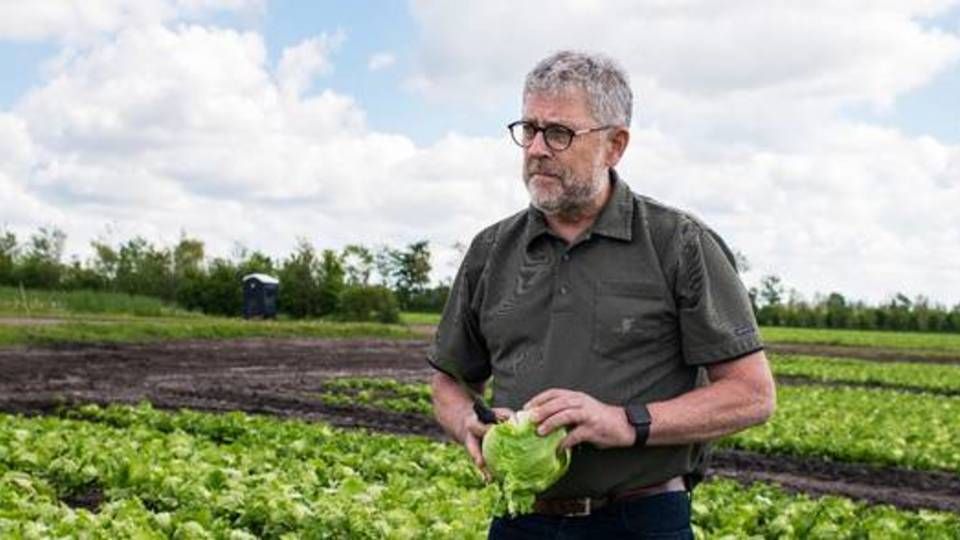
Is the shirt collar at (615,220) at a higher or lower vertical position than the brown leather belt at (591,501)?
higher

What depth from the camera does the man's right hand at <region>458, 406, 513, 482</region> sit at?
357 cm

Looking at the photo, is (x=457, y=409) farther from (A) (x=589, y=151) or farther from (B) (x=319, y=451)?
(B) (x=319, y=451)

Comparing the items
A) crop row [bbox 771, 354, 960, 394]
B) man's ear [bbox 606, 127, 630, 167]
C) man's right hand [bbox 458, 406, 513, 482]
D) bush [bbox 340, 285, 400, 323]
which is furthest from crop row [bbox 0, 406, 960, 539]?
bush [bbox 340, 285, 400, 323]

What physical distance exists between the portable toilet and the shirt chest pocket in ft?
156

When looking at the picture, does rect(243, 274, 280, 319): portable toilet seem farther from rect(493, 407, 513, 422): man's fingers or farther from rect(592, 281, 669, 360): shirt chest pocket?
rect(592, 281, 669, 360): shirt chest pocket

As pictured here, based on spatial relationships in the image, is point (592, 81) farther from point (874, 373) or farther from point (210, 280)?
point (210, 280)

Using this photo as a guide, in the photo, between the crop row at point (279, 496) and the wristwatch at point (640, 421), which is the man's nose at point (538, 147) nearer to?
the wristwatch at point (640, 421)

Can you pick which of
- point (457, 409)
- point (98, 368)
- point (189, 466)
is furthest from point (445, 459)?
point (98, 368)

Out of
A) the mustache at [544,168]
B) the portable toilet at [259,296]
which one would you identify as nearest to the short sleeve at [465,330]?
the mustache at [544,168]

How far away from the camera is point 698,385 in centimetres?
366

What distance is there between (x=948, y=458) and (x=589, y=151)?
1445 cm

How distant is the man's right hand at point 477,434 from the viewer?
3.57m

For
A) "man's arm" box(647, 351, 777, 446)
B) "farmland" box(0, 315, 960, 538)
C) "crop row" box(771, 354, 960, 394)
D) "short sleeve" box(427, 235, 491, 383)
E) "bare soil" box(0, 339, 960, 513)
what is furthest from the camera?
"crop row" box(771, 354, 960, 394)

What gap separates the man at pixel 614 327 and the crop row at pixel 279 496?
351 centimetres
